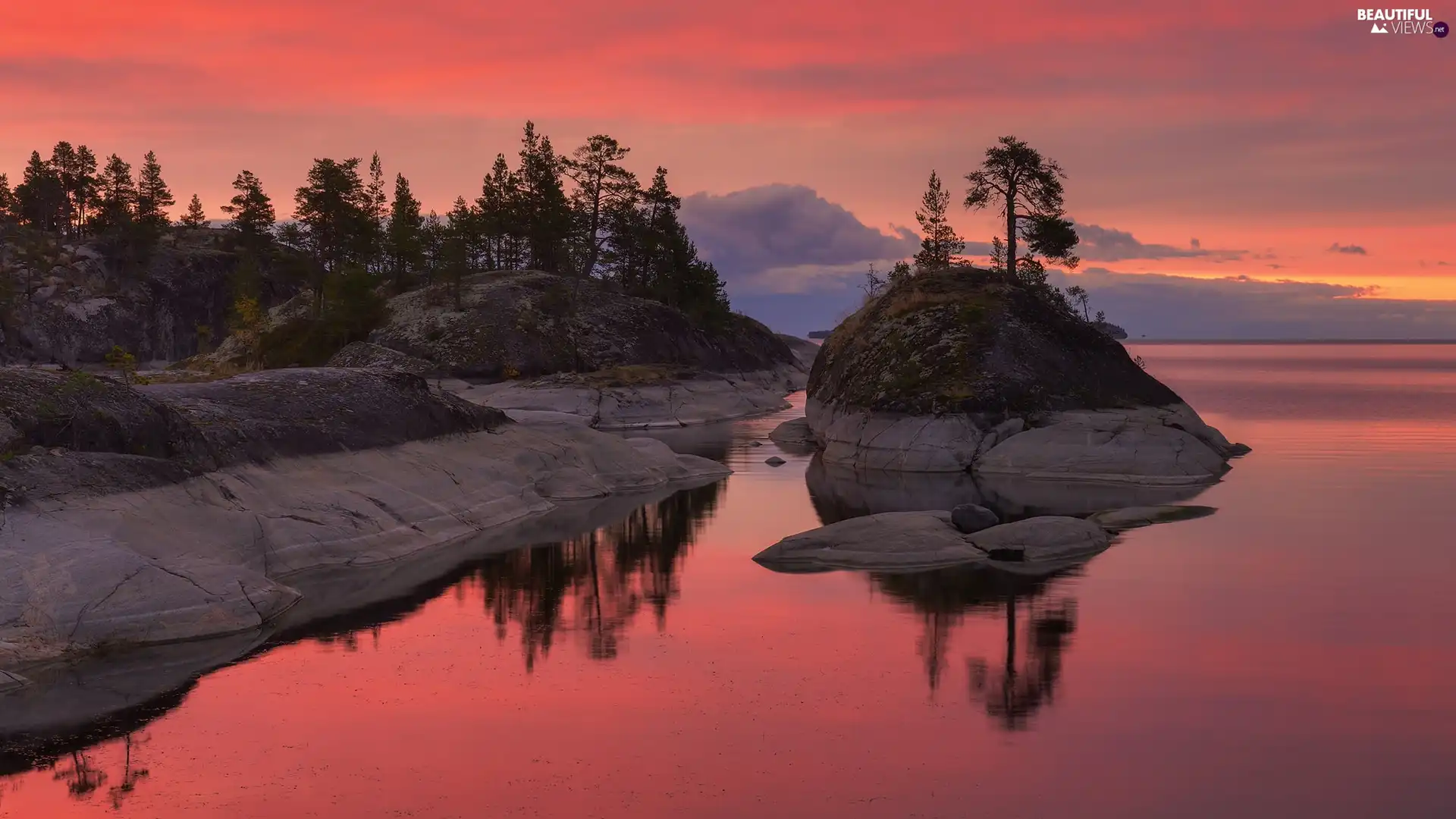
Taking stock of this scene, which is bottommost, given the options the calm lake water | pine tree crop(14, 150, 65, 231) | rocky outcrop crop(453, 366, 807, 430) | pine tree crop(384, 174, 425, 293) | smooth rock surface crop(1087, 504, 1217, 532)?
the calm lake water

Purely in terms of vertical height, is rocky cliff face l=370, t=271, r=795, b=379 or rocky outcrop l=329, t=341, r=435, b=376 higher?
rocky cliff face l=370, t=271, r=795, b=379

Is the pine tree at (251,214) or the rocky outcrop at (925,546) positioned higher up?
the pine tree at (251,214)

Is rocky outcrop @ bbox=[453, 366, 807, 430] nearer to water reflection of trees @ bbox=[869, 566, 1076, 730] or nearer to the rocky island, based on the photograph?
the rocky island

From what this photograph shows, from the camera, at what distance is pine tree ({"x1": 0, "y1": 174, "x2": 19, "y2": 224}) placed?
152625 mm

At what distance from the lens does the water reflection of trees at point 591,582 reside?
24.4 m

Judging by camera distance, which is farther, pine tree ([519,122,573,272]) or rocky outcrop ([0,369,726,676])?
pine tree ([519,122,573,272])

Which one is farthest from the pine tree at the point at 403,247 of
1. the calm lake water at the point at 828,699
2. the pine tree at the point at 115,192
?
the calm lake water at the point at 828,699

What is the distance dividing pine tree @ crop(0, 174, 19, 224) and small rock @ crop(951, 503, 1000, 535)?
156747 mm

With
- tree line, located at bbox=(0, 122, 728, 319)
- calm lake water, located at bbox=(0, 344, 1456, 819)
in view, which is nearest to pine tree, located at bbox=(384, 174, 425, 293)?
tree line, located at bbox=(0, 122, 728, 319)

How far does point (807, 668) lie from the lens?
830 inches

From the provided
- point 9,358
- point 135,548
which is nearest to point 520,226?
point 9,358

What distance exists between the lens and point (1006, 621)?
81.3 feet

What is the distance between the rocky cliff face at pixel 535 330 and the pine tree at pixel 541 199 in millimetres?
6666

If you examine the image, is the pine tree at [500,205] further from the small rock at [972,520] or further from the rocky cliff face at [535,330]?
the small rock at [972,520]
